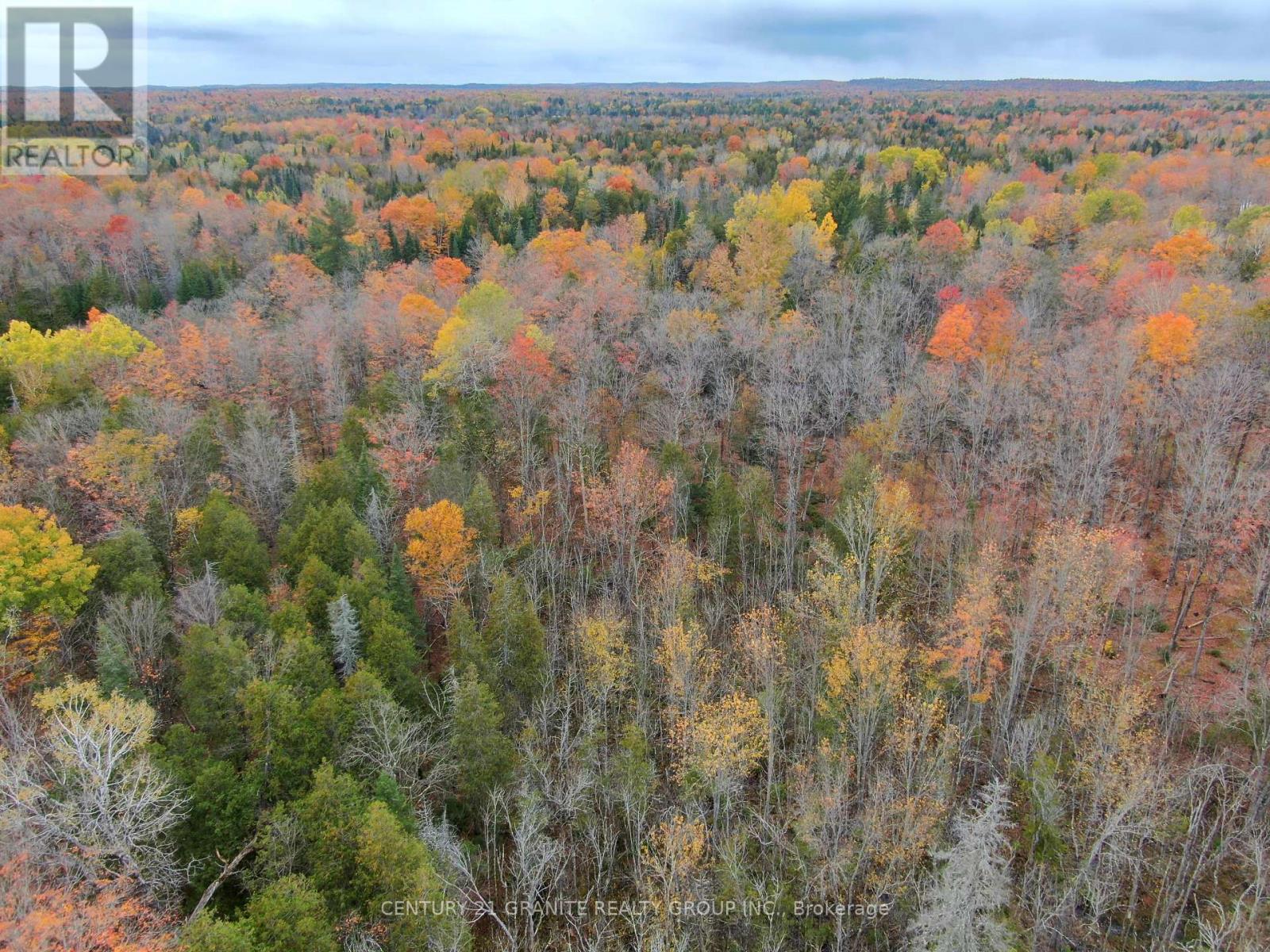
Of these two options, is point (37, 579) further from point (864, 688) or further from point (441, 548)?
point (864, 688)

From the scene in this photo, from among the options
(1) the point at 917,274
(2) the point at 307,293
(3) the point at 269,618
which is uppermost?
(1) the point at 917,274

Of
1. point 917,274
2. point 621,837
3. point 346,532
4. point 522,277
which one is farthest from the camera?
point 522,277

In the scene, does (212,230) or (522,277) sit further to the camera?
(212,230)

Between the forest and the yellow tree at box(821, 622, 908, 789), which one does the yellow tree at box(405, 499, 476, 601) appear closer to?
the forest

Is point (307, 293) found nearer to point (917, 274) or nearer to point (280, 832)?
point (917, 274)

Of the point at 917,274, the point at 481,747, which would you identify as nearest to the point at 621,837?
the point at 481,747

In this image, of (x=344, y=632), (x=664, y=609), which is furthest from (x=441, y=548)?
(x=664, y=609)

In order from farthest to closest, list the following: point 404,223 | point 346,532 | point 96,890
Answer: point 404,223
point 346,532
point 96,890
